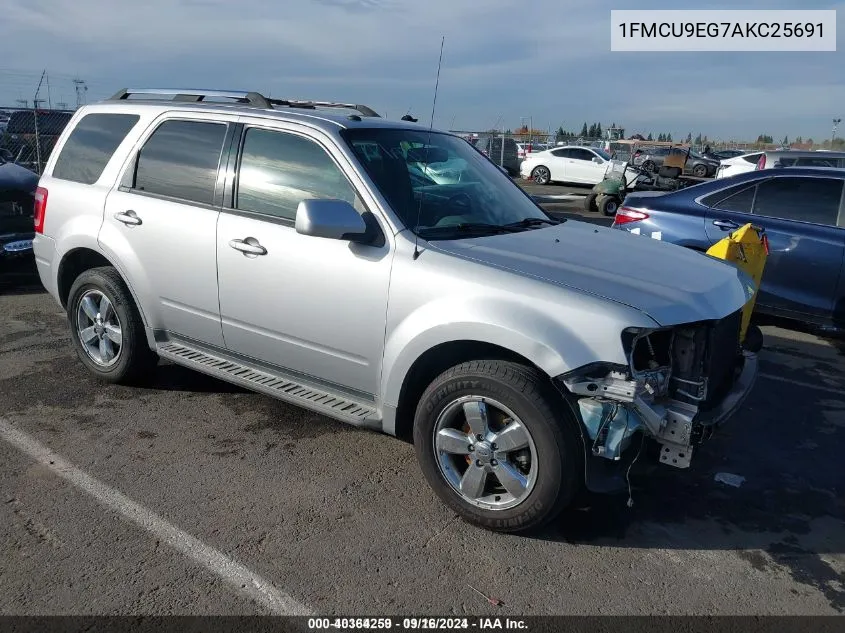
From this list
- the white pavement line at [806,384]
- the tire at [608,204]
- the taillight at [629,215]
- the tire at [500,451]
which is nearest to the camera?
the tire at [500,451]

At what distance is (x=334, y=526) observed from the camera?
11.1ft

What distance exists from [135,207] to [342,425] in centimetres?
193

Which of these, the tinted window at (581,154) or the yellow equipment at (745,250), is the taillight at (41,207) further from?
the tinted window at (581,154)

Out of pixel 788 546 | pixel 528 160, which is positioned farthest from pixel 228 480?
pixel 528 160

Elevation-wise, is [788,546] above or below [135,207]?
below

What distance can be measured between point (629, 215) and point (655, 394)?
→ 4.64 metres

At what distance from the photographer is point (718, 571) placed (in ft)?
10.4

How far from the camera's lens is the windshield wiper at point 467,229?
3.71 meters

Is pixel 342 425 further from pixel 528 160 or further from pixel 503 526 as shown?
pixel 528 160

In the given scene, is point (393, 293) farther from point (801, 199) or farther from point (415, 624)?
point (801, 199)

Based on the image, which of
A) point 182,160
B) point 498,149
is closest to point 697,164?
point 498,149

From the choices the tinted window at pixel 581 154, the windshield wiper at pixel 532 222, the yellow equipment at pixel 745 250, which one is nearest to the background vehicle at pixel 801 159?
the yellow equipment at pixel 745 250

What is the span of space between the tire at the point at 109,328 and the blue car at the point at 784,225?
14.8 feet

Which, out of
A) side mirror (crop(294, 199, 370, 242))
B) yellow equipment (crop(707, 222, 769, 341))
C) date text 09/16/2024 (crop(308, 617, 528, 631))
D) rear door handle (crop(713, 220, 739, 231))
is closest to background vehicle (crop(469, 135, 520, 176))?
rear door handle (crop(713, 220, 739, 231))
